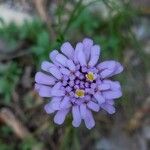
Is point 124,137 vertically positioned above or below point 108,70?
below

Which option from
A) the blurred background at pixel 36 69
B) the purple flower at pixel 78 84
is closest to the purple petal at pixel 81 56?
the purple flower at pixel 78 84

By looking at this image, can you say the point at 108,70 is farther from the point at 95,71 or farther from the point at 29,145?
the point at 29,145

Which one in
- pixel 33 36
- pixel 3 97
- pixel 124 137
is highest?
pixel 33 36

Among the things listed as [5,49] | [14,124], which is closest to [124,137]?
[14,124]

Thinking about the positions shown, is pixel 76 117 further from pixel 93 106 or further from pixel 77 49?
pixel 77 49

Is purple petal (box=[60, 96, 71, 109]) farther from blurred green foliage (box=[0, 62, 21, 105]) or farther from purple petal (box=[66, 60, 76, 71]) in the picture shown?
blurred green foliage (box=[0, 62, 21, 105])

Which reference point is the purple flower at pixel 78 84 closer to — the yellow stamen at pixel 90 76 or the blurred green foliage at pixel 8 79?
the yellow stamen at pixel 90 76

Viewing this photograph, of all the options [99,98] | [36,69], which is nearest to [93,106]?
[99,98]
